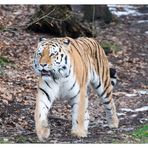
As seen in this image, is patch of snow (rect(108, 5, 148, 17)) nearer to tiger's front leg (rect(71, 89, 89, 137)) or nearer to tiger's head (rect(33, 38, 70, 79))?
tiger's front leg (rect(71, 89, 89, 137))

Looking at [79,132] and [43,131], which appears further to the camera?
[79,132]

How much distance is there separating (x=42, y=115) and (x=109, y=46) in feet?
22.9

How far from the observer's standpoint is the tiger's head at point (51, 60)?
7.23 metres

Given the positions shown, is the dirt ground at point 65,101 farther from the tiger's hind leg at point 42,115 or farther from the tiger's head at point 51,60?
the tiger's head at point 51,60

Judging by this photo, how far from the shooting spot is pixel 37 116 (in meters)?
7.34

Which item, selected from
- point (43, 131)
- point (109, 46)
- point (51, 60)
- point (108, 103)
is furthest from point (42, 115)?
point (109, 46)

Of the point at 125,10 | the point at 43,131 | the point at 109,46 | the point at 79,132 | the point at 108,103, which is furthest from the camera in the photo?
the point at 125,10

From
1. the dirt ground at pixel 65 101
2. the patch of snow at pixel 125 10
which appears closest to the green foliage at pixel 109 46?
the dirt ground at pixel 65 101

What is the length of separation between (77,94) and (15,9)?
8812 millimetres

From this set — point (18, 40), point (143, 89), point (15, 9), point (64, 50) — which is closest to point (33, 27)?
point (18, 40)

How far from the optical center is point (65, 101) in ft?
33.3

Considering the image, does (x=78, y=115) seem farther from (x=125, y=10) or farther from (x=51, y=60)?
(x=125, y=10)

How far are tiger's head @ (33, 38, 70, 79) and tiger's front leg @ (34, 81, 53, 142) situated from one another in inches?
10.1

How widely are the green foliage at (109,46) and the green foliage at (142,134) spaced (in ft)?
19.3
